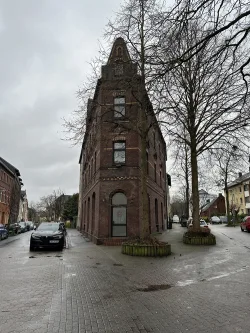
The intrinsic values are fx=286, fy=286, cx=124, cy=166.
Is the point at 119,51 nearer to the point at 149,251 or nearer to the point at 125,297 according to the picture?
the point at 149,251

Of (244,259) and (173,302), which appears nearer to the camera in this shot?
(173,302)

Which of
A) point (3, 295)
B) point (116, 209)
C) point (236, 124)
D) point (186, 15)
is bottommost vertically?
point (3, 295)

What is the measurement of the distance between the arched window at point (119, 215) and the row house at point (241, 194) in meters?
46.7

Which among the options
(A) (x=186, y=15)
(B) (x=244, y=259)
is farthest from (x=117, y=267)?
(A) (x=186, y=15)

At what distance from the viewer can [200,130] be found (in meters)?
19.8

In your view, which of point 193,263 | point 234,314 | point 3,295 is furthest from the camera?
point 193,263

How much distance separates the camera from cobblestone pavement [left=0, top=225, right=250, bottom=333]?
4941 mm

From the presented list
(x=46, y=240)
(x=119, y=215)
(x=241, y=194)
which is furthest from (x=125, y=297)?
(x=241, y=194)

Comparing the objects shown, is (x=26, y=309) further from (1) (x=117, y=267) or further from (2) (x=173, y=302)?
(1) (x=117, y=267)

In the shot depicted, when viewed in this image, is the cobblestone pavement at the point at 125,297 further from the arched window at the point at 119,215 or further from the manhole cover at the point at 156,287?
the arched window at the point at 119,215

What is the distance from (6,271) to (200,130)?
14.9m

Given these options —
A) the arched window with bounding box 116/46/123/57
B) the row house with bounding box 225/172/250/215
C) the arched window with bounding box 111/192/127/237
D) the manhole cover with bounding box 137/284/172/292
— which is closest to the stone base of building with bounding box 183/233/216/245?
the arched window with bounding box 111/192/127/237

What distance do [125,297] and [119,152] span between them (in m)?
14.2

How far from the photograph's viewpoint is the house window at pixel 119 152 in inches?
793
